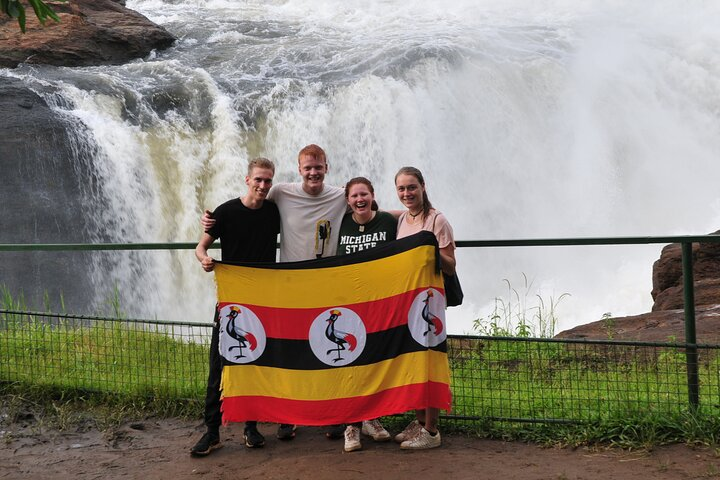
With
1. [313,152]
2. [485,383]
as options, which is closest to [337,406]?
[313,152]

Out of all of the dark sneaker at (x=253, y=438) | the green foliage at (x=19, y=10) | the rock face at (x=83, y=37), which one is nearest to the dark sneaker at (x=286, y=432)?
the dark sneaker at (x=253, y=438)

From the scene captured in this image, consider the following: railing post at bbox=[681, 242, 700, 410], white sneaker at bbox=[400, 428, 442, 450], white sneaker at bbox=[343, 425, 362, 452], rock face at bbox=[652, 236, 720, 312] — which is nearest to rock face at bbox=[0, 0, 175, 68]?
rock face at bbox=[652, 236, 720, 312]

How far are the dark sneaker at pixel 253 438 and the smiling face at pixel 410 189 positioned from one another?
1.61 m

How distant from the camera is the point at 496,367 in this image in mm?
6395

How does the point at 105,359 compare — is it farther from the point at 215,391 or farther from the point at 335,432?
the point at 335,432

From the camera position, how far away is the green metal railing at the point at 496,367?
507 cm

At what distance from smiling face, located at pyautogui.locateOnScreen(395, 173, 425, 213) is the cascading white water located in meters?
8.75

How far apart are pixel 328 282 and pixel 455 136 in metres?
13.4

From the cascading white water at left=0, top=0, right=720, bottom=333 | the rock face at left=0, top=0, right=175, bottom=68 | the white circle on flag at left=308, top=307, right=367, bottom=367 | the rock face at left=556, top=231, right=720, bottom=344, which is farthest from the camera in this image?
the rock face at left=0, top=0, right=175, bottom=68

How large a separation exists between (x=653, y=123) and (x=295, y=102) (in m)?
8.07

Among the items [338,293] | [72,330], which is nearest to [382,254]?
[338,293]

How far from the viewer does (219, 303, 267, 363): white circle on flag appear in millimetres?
5156

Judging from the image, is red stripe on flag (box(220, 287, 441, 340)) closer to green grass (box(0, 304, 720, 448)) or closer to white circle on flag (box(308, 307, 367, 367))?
white circle on flag (box(308, 307, 367, 367))

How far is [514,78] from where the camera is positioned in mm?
19344
